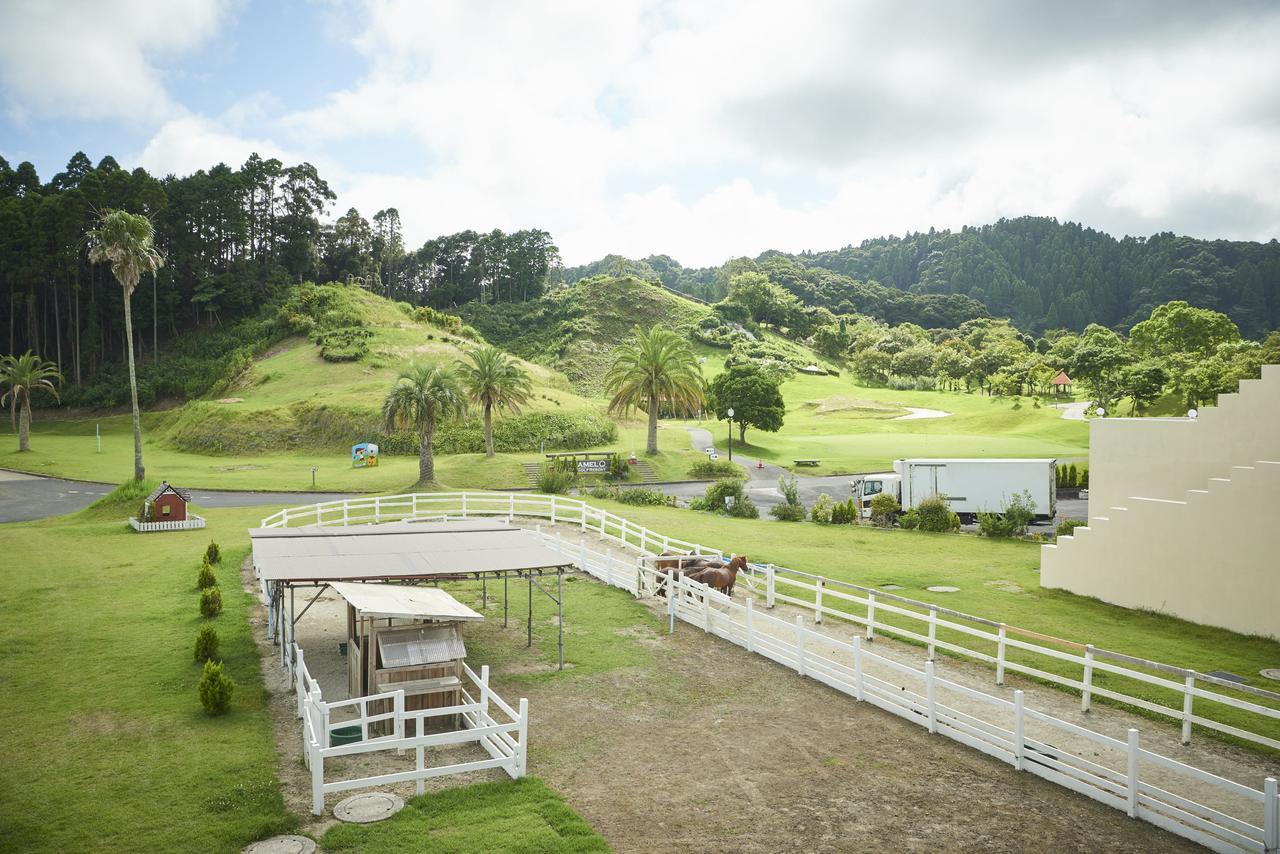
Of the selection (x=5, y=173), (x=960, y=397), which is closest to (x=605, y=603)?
(x=960, y=397)

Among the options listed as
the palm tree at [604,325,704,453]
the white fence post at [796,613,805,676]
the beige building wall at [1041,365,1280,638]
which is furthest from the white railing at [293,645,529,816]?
the palm tree at [604,325,704,453]

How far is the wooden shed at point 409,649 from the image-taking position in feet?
45.6

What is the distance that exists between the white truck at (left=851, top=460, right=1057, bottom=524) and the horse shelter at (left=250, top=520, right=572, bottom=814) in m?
22.5

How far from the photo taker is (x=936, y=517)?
34969 millimetres

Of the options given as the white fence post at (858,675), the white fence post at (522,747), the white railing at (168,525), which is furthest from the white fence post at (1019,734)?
the white railing at (168,525)

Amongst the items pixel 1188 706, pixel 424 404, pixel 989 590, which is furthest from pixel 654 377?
pixel 1188 706

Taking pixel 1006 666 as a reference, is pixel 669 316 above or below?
above

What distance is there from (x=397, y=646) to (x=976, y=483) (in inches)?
1182

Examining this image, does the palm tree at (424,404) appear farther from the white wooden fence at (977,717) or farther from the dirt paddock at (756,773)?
the dirt paddock at (756,773)

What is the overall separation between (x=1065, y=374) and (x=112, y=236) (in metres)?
98.8

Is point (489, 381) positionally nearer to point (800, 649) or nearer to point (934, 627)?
point (800, 649)

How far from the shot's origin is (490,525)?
23.2m

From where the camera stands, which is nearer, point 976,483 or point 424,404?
point 976,483

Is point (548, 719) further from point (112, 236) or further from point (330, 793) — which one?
point (112, 236)
